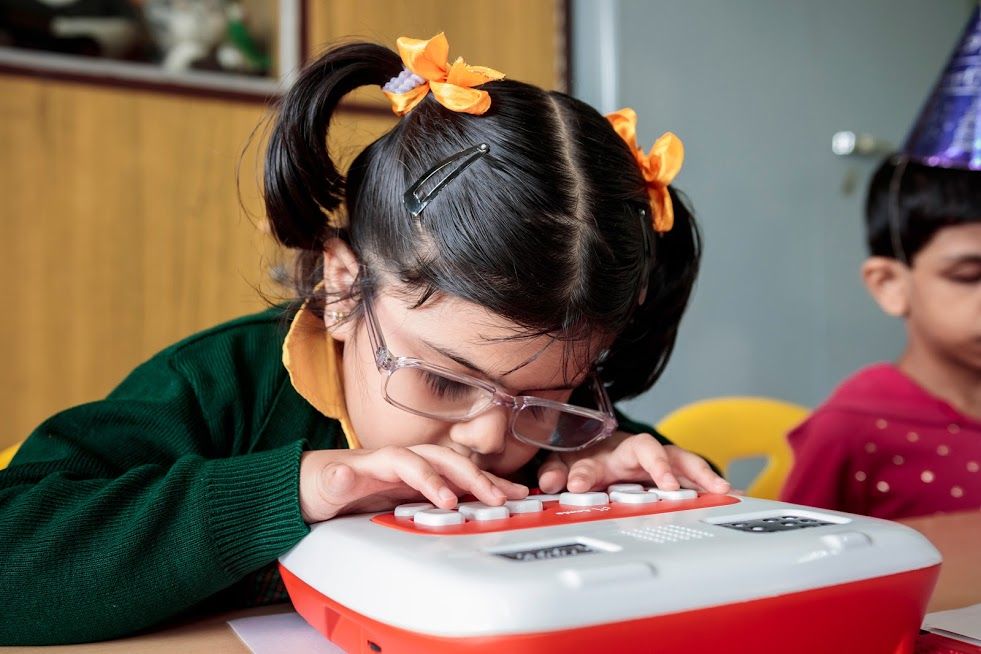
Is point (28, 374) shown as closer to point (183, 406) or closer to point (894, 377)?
point (183, 406)

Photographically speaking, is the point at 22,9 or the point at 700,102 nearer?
the point at 22,9

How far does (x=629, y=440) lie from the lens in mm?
709

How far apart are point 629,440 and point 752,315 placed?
183cm

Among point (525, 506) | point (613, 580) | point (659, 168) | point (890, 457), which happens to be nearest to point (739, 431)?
point (890, 457)

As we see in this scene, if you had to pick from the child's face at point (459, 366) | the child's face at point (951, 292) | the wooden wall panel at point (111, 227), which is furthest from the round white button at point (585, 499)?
the wooden wall panel at point (111, 227)

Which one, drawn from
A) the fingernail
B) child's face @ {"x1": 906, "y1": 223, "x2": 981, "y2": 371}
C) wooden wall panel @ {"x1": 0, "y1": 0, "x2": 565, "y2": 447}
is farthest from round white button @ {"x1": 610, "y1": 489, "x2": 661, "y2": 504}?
wooden wall panel @ {"x1": 0, "y1": 0, "x2": 565, "y2": 447}

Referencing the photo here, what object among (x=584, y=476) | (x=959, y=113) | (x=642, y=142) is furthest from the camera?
(x=642, y=142)

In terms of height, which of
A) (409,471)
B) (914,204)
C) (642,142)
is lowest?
(409,471)

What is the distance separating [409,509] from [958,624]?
321 mm

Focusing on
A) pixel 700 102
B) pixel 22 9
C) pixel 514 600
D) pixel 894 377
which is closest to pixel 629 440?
pixel 514 600

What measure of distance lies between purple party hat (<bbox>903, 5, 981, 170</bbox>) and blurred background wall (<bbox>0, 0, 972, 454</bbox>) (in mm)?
732

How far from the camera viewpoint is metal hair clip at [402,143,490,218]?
68 cm

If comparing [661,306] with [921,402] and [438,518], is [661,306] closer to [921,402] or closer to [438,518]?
[438,518]

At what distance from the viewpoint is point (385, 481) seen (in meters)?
0.56
